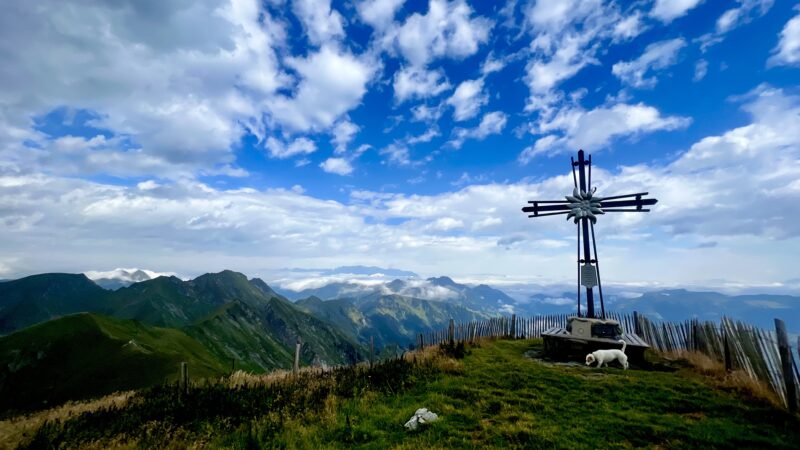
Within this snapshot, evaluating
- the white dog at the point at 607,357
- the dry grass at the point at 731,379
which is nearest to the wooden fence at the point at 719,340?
the dry grass at the point at 731,379

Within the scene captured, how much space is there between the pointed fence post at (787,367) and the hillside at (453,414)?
1.65 feet

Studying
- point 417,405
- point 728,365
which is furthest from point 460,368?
point 728,365

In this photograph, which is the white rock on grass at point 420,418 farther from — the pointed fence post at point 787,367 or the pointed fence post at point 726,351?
the pointed fence post at point 726,351

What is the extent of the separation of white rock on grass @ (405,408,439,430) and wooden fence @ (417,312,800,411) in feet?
30.0

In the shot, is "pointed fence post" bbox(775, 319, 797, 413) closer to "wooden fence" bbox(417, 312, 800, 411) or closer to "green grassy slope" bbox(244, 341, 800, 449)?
"wooden fence" bbox(417, 312, 800, 411)

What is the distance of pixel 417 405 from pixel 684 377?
10563 millimetres

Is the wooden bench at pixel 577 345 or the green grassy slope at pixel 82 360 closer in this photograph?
the wooden bench at pixel 577 345

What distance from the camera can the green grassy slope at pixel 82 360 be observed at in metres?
69.1

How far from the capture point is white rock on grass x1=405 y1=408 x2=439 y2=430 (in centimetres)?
948

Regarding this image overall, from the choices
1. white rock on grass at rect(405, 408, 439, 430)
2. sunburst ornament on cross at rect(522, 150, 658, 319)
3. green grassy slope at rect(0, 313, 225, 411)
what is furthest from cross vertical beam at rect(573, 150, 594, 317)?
green grassy slope at rect(0, 313, 225, 411)

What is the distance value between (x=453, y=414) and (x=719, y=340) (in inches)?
511

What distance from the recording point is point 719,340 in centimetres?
1550

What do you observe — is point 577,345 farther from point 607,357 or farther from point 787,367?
point 787,367

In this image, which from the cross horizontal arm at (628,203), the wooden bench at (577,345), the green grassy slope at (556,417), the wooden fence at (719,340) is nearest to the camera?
the green grassy slope at (556,417)
